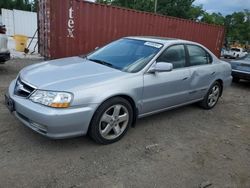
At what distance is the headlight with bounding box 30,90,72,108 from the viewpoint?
2971 mm

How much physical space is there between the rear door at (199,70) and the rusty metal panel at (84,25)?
4469 mm

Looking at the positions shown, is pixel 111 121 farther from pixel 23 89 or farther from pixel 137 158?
pixel 23 89

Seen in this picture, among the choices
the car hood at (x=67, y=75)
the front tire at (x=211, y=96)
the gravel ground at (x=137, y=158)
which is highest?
the car hood at (x=67, y=75)

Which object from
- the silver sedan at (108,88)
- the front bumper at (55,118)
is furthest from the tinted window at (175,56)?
the front bumper at (55,118)

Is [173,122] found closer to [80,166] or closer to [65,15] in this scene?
[80,166]

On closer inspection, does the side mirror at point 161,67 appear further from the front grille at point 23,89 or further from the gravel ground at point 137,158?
the front grille at point 23,89

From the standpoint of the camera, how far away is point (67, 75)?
3.40m

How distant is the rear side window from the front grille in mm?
2954

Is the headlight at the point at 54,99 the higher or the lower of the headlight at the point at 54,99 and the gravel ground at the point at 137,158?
the higher

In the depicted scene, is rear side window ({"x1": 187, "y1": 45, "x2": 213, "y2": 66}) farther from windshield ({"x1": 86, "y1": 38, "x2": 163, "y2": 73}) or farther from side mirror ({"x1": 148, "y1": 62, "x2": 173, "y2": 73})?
side mirror ({"x1": 148, "y1": 62, "x2": 173, "y2": 73})

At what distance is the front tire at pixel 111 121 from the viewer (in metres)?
3.30

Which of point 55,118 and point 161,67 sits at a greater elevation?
point 161,67

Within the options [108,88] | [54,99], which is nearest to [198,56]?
[108,88]

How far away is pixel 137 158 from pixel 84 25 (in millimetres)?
6114
